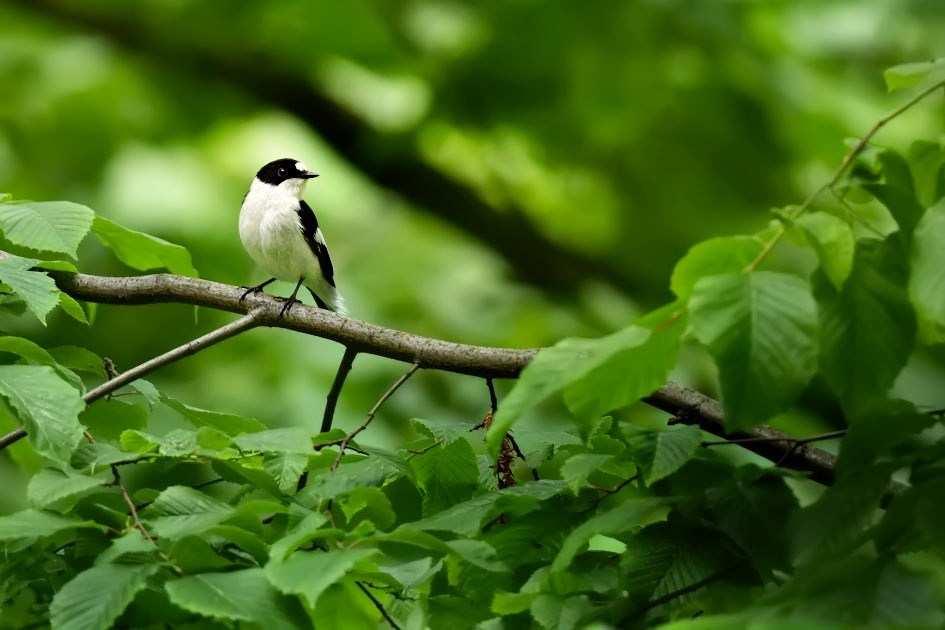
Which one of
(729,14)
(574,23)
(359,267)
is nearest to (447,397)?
(359,267)

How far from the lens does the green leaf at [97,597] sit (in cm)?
165

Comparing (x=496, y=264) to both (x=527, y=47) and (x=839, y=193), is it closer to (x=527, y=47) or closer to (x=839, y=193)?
(x=527, y=47)

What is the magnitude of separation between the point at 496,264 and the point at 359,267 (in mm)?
1020

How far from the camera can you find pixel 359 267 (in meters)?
7.41

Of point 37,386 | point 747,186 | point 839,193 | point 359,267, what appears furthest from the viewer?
point 359,267

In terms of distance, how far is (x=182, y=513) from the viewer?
1917 millimetres

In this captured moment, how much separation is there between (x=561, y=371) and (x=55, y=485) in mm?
940

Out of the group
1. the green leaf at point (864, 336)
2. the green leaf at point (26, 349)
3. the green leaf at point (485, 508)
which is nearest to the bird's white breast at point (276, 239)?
the green leaf at point (26, 349)

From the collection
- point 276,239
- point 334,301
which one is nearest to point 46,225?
point 276,239

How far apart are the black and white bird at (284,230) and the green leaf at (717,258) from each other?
364cm

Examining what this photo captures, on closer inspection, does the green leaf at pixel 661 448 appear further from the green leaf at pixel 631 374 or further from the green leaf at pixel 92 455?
the green leaf at pixel 92 455

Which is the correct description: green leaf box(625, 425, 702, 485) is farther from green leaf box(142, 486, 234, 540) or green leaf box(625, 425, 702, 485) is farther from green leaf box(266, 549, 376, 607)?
green leaf box(142, 486, 234, 540)

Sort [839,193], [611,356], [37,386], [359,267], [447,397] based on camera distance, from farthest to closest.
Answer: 1. [359,267]
2. [447,397]
3. [37,386]
4. [839,193]
5. [611,356]

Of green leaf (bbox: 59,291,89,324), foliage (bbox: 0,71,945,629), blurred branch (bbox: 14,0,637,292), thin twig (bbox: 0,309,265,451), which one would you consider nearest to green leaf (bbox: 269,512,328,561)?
foliage (bbox: 0,71,945,629)
